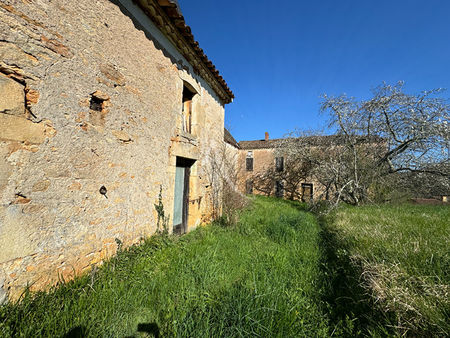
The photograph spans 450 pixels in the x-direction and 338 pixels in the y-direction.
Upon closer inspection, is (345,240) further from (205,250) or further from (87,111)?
(87,111)

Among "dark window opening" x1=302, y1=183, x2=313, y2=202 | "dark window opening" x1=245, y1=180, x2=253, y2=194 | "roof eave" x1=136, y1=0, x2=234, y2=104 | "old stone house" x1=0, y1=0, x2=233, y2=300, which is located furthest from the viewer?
"dark window opening" x1=245, y1=180, x2=253, y2=194

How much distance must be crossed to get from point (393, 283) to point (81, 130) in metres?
3.96

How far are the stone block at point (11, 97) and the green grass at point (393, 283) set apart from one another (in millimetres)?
3751

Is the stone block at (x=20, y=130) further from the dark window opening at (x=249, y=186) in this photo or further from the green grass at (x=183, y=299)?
the dark window opening at (x=249, y=186)

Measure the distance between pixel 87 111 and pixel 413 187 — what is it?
1100 centimetres

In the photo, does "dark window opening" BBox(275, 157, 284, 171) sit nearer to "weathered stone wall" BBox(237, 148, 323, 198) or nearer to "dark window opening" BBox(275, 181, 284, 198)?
"weathered stone wall" BBox(237, 148, 323, 198)

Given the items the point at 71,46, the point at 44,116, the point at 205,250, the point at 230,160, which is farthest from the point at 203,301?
the point at 230,160

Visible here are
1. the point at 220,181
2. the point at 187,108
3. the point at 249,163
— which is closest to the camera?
the point at 187,108

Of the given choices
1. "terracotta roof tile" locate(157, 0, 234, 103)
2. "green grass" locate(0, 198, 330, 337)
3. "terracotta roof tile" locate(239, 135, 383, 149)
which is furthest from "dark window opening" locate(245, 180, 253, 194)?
"green grass" locate(0, 198, 330, 337)

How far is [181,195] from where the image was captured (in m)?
4.55

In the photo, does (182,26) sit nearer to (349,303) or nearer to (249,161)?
(349,303)

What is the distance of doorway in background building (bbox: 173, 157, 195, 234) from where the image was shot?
4367 millimetres

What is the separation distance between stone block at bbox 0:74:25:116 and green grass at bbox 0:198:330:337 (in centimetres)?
174

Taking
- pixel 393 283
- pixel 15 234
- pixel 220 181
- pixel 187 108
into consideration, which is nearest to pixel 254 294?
pixel 393 283
